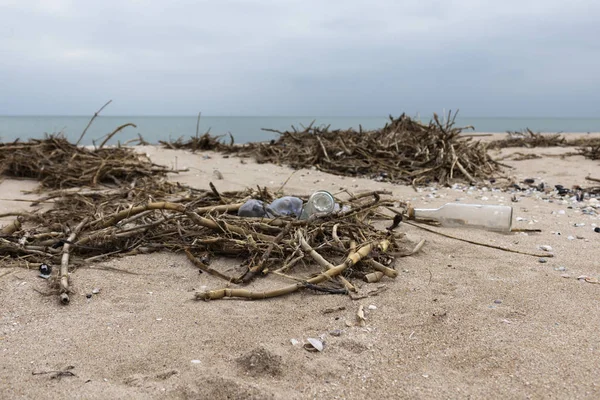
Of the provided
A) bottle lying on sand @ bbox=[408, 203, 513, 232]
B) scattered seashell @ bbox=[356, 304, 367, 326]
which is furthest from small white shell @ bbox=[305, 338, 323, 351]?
bottle lying on sand @ bbox=[408, 203, 513, 232]

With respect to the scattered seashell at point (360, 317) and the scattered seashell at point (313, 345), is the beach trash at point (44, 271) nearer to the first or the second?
the scattered seashell at point (313, 345)

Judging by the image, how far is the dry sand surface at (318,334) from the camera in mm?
1464

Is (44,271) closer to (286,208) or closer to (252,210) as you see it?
(252,210)

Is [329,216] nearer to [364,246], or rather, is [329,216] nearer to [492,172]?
[364,246]

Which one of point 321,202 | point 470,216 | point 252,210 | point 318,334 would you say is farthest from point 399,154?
point 318,334

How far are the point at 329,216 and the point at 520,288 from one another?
1.07 metres

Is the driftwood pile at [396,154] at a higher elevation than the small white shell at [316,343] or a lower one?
higher

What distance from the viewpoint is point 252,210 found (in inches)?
115

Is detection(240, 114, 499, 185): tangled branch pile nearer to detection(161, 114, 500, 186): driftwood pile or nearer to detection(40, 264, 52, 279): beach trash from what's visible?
detection(161, 114, 500, 186): driftwood pile

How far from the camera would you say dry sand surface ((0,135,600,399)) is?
1.46 m

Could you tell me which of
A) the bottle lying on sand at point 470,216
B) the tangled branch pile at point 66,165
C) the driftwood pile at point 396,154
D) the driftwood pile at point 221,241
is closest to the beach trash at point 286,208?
the driftwood pile at point 221,241

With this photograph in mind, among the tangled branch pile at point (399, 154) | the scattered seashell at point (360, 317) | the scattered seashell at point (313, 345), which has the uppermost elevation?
the tangled branch pile at point (399, 154)

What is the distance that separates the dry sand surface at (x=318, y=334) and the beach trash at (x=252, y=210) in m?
0.46

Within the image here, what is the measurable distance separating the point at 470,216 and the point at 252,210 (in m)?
1.50
